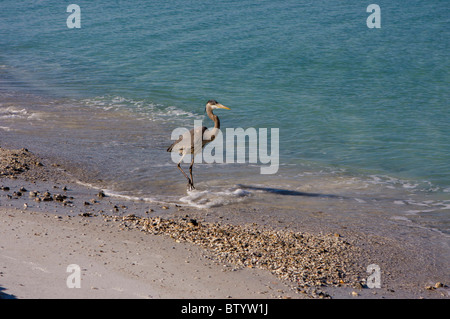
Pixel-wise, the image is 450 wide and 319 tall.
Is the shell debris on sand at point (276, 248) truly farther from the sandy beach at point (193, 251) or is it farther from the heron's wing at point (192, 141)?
the heron's wing at point (192, 141)

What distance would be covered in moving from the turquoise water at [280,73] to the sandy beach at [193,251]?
1.96m

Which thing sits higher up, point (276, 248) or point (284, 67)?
point (284, 67)

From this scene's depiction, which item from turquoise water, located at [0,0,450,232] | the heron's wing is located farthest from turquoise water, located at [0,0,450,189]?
the heron's wing

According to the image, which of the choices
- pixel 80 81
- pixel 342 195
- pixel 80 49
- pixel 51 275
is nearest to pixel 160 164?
pixel 342 195

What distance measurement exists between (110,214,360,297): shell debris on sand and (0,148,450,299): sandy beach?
0.05 ft

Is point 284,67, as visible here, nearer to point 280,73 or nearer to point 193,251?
point 280,73

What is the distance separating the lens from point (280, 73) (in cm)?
2038

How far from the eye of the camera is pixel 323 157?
40.9 ft

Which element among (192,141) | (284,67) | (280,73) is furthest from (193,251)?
(284,67)

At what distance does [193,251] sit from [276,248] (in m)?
1.15

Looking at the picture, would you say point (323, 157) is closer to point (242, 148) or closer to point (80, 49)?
point (242, 148)

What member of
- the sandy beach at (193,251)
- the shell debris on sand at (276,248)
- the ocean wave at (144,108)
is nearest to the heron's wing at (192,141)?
the sandy beach at (193,251)

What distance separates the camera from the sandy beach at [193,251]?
20.0ft

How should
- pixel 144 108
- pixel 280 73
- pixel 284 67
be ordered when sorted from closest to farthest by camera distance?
pixel 144 108
pixel 280 73
pixel 284 67
